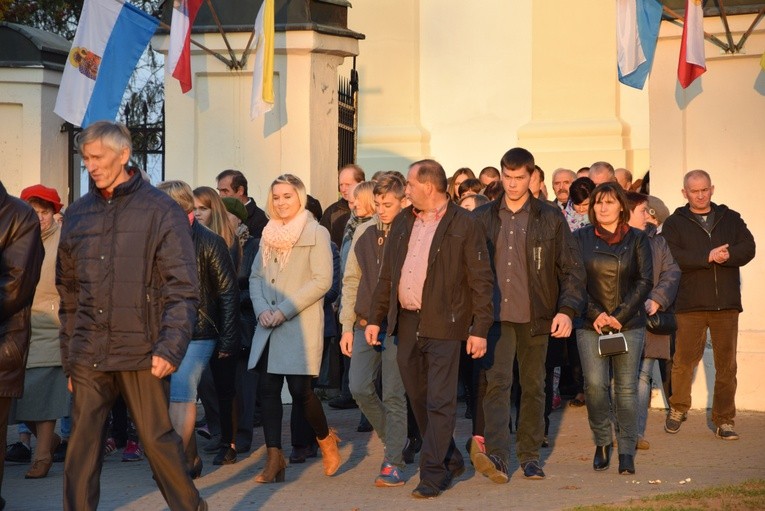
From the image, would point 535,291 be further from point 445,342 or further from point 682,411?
point 682,411

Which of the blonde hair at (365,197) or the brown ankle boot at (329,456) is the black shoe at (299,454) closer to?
the brown ankle boot at (329,456)

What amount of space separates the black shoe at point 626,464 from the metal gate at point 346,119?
16.4ft

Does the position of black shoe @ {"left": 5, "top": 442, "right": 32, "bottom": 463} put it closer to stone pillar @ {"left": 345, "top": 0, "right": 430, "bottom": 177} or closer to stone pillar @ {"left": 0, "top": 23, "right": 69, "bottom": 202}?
stone pillar @ {"left": 0, "top": 23, "right": 69, "bottom": 202}

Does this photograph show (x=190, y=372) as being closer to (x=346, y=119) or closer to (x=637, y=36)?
(x=346, y=119)

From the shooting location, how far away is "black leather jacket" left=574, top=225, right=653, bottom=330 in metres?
9.40

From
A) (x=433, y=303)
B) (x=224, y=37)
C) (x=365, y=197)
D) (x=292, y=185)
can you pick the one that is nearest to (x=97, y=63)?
(x=224, y=37)

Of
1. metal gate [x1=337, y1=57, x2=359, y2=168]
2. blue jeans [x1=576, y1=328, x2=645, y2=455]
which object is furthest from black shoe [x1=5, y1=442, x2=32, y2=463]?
metal gate [x1=337, y1=57, x2=359, y2=168]

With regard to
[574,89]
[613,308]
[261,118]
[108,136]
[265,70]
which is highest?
[574,89]

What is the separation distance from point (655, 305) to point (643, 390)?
771 mm

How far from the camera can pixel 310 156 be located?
41.5ft

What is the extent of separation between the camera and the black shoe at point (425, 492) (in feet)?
28.0

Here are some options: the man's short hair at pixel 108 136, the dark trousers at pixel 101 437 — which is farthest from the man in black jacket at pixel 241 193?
the dark trousers at pixel 101 437

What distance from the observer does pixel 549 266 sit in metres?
9.09

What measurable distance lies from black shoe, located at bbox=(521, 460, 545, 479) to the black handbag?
1325 mm
